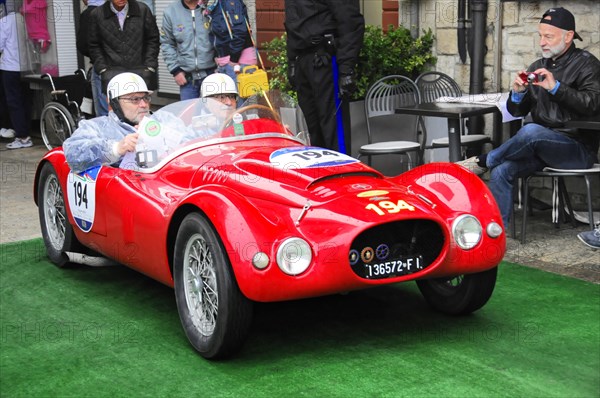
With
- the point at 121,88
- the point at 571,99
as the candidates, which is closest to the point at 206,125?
the point at 121,88

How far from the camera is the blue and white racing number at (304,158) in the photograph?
18.2 ft

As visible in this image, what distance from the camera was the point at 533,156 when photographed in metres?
7.45

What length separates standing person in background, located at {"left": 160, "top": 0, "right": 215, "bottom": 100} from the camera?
33.8ft

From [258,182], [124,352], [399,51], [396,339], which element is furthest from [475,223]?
[399,51]

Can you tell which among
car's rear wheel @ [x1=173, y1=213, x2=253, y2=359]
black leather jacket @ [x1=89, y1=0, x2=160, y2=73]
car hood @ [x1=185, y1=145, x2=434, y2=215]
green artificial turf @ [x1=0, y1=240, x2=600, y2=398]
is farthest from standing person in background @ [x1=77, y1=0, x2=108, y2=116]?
car's rear wheel @ [x1=173, y1=213, x2=253, y2=359]

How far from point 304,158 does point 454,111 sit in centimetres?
251

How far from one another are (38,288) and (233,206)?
7.31ft

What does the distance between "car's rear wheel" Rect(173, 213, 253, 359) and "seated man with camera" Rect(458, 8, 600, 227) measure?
2.96 metres

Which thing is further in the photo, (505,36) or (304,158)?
(505,36)

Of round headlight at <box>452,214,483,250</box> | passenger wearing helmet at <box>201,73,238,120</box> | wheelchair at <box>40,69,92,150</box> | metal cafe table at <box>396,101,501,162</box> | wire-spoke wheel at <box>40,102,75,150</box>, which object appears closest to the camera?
round headlight at <box>452,214,483,250</box>

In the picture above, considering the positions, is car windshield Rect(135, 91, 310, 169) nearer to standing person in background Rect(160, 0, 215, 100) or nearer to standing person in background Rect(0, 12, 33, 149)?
standing person in background Rect(160, 0, 215, 100)

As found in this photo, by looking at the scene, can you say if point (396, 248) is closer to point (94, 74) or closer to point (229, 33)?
point (229, 33)

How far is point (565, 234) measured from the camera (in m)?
7.78

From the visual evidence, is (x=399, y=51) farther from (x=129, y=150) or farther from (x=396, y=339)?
(x=396, y=339)
